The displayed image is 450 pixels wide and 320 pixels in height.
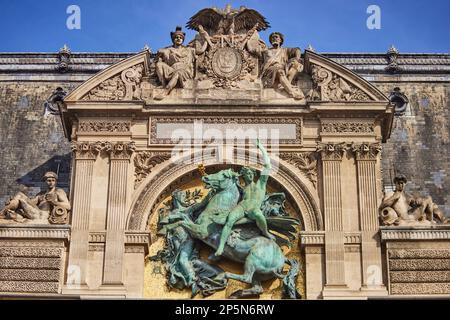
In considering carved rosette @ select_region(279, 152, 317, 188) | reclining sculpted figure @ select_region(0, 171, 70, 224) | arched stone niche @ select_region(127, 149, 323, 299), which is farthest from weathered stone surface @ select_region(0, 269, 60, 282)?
carved rosette @ select_region(279, 152, 317, 188)

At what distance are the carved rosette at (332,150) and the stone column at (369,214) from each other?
35 centimetres

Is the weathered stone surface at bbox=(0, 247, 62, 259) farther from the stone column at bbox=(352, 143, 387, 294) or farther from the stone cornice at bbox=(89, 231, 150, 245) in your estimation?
the stone column at bbox=(352, 143, 387, 294)

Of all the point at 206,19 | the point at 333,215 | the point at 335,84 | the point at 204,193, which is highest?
the point at 206,19

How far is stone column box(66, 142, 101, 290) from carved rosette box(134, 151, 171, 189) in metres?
1.27

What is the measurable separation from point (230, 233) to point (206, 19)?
25.0ft

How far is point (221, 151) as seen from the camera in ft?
121

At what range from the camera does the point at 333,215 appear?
35844 mm

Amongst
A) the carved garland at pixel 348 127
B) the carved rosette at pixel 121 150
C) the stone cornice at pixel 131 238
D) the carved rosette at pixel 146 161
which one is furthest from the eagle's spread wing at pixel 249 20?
the stone cornice at pixel 131 238

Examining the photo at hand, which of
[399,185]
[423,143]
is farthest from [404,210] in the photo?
[423,143]

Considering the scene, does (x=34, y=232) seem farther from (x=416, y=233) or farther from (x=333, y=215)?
(x=416, y=233)

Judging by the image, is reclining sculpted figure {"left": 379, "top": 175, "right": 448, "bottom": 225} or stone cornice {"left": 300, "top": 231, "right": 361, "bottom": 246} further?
reclining sculpted figure {"left": 379, "top": 175, "right": 448, "bottom": 225}

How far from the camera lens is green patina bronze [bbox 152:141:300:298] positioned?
1378 inches

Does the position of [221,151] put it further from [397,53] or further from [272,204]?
[397,53]

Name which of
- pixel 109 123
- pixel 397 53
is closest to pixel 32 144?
pixel 109 123
